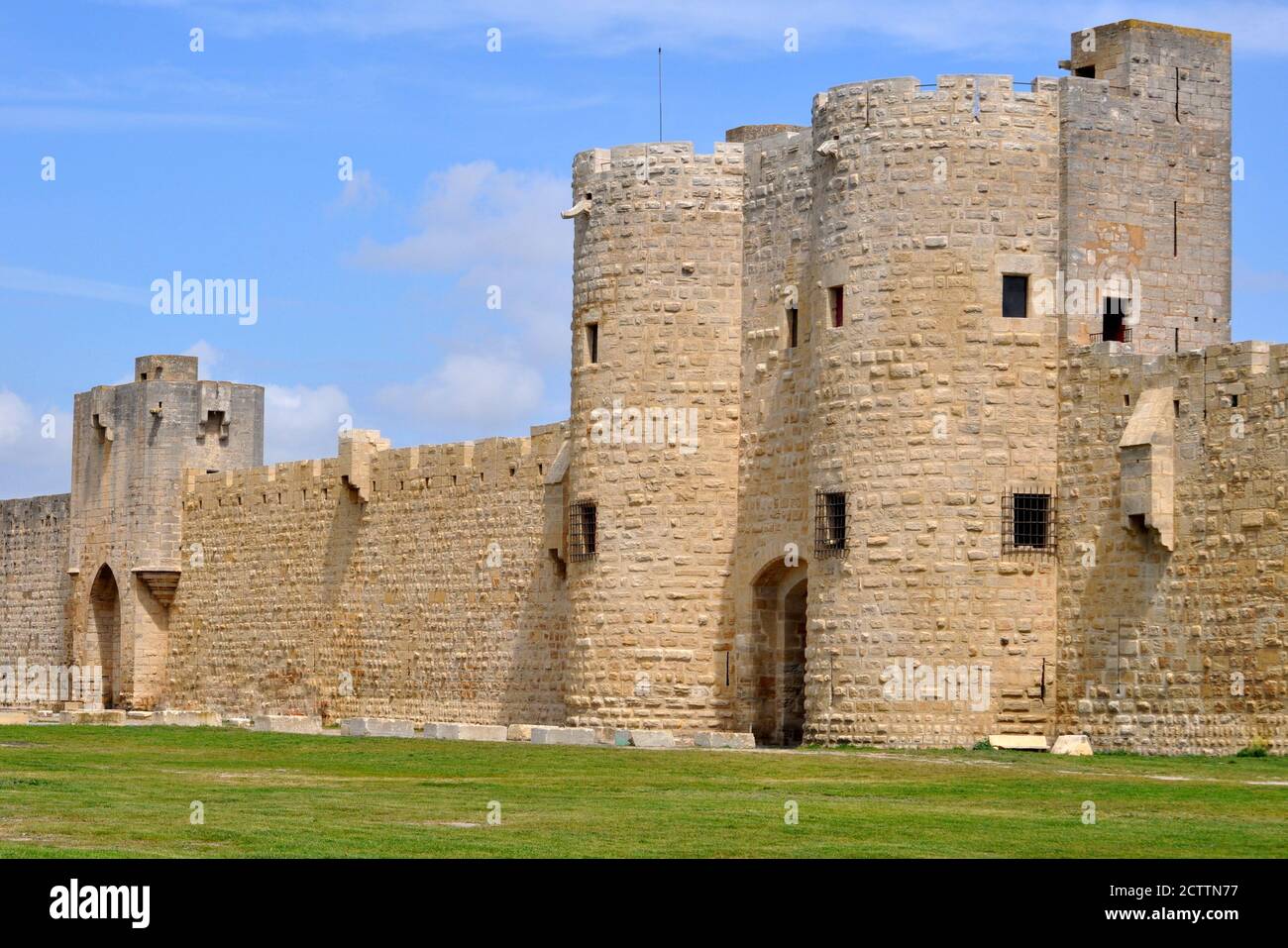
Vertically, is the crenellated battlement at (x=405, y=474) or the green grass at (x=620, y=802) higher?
the crenellated battlement at (x=405, y=474)

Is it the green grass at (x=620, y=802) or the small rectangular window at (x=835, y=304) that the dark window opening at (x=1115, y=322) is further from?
the green grass at (x=620, y=802)

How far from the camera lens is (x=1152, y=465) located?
23.7 metres

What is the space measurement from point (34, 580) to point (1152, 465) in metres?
29.2

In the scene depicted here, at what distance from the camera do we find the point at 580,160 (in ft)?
97.7

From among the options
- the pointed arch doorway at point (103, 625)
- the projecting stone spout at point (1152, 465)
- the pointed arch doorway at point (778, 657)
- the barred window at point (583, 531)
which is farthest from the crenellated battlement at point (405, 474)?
the projecting stone spout at point (1152, 465)

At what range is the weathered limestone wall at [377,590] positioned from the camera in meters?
32.4

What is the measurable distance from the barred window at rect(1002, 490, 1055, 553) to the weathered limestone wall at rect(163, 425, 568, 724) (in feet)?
26.6

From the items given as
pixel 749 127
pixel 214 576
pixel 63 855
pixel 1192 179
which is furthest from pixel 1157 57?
pixel 214 576

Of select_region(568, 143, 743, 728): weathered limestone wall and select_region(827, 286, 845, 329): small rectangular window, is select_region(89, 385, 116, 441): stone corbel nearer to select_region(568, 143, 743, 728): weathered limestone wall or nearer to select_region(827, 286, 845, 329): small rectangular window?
select_region(568, 143, 743, 728): weathered limestone wall

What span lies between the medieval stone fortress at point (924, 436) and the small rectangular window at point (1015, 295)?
3 cm

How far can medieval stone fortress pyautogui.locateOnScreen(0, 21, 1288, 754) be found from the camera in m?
23.8

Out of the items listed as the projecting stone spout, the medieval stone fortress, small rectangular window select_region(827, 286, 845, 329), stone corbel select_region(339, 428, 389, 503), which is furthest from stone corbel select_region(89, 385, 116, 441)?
the projecting stone spout

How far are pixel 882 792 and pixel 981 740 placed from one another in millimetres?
6848
